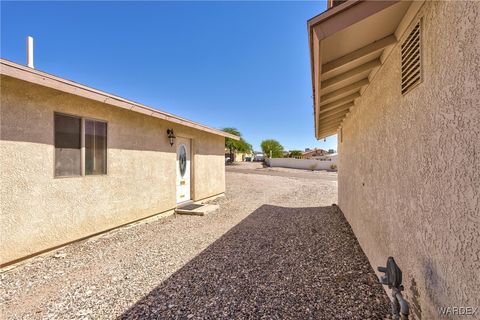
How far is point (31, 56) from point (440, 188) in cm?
827

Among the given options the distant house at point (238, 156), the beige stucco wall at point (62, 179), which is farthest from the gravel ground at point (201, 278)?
the distant house at point (238, 156)

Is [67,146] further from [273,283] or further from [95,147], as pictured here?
[273,283]

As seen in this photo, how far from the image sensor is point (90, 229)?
4824 mm

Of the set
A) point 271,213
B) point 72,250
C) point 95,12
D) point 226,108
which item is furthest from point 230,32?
point 226,108

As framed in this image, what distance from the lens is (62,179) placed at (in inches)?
169

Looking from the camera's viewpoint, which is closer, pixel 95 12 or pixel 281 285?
pixel 281 285

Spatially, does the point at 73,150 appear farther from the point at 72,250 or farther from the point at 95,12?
the point at 95,12

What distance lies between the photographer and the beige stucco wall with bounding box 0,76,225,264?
3.54 meters

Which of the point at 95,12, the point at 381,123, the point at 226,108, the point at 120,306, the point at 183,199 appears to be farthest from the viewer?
the point at 226,108

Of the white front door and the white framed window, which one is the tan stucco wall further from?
the white front door

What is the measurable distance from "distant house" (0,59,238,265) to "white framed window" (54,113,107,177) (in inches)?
0.8

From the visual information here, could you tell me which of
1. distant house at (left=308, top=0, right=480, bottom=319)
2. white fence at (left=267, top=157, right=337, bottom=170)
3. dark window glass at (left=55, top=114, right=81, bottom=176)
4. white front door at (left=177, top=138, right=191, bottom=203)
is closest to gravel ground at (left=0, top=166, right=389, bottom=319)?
distant house at (left=308, top=0, right=480, bottom=319)

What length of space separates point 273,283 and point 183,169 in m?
6.08

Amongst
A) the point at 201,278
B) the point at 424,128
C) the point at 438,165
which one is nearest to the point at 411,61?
the point at 424,128
